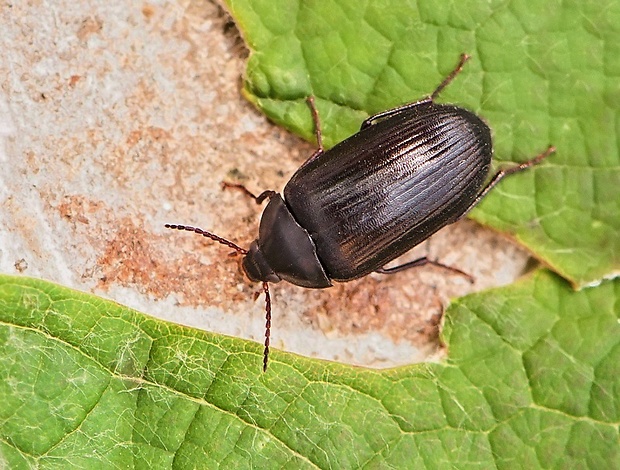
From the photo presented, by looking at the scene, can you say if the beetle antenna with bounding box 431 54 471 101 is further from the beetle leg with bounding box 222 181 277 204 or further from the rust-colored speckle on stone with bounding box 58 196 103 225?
the rust-colored speckle on stone with bounding box 58 196 103 225

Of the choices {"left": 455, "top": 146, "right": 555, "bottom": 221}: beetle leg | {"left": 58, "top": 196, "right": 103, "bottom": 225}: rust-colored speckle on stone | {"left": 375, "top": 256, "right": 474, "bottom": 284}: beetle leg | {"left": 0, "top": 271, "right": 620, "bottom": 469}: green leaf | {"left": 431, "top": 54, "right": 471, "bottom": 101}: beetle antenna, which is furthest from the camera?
{"left": 375, "top": 256, "right": 474, "bottom": 284}: beetle leg

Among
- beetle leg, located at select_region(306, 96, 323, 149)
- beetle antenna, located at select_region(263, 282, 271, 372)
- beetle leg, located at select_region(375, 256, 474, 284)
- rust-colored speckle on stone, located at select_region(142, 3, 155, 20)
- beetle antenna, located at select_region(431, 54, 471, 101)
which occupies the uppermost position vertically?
rust-colored speckle on stone, located at select_region(142, 3, 155, 20)

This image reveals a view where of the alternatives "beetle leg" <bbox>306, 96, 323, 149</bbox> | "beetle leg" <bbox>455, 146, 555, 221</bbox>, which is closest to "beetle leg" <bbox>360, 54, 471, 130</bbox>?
"beetle leg" <bbox>306, 96, 323, 149</bbox>

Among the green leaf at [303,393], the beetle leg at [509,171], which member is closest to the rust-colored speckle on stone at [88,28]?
the green leaf at [303,393]

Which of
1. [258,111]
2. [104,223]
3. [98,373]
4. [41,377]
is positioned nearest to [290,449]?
[98,373]

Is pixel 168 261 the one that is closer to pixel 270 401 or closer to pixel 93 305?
pixel 93 305

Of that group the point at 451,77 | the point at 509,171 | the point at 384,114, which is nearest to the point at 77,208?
the point at 384,114

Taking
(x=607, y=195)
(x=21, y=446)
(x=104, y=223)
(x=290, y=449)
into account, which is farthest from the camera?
(x=607, y=195)

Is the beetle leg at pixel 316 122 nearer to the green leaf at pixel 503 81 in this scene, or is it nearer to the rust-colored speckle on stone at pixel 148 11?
the green leaf at pixel 503 81
